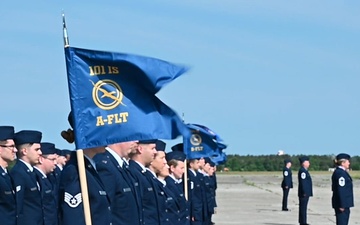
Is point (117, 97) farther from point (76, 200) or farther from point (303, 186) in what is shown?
point (303, 186)

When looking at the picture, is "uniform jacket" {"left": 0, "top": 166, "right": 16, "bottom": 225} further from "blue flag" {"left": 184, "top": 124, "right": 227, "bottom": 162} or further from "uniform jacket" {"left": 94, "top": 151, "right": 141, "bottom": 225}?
"blue flag" {"left": 184, "top": 124, "right": 227, "bottom": 162}

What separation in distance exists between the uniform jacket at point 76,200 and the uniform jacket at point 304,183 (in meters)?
18.2

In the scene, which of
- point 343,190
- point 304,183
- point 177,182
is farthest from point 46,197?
point 304,183

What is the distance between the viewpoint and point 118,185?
7836 millimetres

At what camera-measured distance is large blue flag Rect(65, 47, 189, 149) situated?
7.16m

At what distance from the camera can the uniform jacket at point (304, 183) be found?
25.4 m

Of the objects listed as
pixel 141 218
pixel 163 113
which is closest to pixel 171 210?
pixel 141 218

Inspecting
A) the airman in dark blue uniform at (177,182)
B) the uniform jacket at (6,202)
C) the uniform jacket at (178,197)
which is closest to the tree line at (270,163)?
the airman in dark blue uniform at (177,182)

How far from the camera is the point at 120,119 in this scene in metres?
7.36

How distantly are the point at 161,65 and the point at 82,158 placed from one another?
88cm

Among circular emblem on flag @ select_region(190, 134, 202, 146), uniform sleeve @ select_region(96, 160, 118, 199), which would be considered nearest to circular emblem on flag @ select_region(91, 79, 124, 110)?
uniform sleeve @ select_region(96, 160, 118, 199)

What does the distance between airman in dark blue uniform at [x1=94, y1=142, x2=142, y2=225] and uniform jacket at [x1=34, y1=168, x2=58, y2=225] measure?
2.65m

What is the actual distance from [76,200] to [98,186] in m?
0.21

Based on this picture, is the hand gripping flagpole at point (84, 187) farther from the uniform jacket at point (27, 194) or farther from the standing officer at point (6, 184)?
the uniform jacket at point (27, 194)
